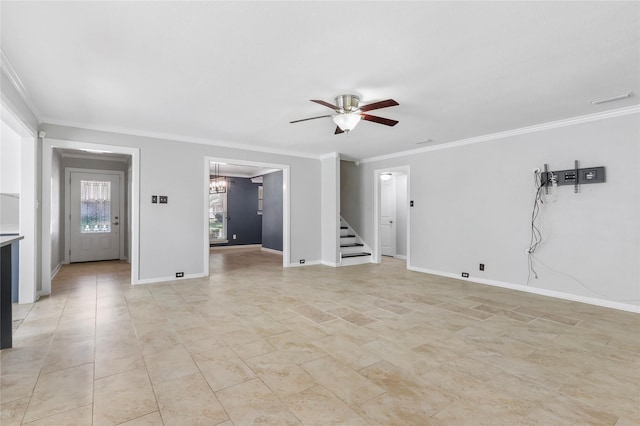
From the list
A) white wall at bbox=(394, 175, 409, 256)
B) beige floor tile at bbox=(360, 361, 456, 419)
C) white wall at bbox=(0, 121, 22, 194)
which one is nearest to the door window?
white wall at bbox=(394, 175, 409, 256)

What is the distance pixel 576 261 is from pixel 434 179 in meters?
2.58

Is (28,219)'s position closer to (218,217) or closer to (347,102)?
(347,102)

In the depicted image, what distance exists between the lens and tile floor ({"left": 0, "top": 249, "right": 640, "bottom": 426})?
187 cm

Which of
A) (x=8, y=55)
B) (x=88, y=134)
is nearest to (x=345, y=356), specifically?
(x=8, y=55)

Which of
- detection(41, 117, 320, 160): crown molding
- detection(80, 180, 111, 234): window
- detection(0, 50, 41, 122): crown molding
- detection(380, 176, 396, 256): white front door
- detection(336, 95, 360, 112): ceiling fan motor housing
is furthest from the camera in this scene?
detection(380, 176, 396, 256): white front door

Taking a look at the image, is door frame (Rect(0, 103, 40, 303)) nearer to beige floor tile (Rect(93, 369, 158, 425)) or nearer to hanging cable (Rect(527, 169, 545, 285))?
beige floor tile (Rect(93, 369, 158, 425))

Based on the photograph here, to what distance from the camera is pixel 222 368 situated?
2.37 meters

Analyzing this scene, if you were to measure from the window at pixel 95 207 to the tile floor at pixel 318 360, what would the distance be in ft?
12.2

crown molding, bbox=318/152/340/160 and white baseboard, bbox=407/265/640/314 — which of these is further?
crown molding, bbox=318/152/340/160

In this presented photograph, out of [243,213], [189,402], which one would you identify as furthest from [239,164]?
[243,213]

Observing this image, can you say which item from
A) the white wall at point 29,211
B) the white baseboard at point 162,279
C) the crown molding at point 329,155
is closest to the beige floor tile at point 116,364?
the white wall at point 29,211

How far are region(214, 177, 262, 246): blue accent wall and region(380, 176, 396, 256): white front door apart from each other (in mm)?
4648

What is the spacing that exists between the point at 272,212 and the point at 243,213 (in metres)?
2.02

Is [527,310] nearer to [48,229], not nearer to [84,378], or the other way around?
[84,378]
